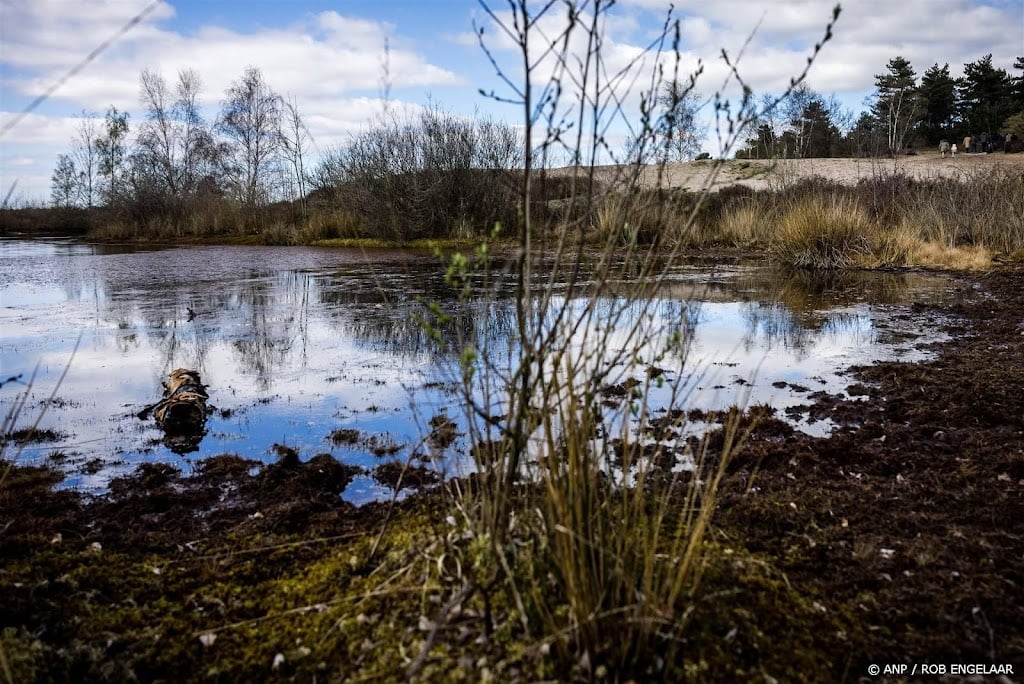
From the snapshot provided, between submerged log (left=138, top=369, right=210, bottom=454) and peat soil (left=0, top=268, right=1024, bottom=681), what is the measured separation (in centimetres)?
52

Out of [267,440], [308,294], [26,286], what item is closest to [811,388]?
[267,440]

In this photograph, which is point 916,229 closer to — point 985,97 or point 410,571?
point 410,571

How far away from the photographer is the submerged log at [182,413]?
4.18 meters

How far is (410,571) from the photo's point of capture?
2.29 m

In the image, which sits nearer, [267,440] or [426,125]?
[267,440]

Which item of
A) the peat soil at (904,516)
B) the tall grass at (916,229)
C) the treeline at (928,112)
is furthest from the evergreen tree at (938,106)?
the peat soil at (904,516)

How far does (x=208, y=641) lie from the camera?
215 centimetres

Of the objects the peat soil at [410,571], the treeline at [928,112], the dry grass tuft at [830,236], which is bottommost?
the peat soil at [410,571]

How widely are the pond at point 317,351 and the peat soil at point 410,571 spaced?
0.35 m

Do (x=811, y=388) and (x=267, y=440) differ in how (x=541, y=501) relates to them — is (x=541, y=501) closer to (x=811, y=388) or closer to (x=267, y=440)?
(x=267, y=440)

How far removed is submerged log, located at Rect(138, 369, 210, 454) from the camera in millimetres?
4180

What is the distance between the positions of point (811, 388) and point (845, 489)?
1.94 meters

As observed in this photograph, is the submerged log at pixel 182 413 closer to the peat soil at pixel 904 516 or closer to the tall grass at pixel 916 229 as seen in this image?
the peat soil at pixel 904 516

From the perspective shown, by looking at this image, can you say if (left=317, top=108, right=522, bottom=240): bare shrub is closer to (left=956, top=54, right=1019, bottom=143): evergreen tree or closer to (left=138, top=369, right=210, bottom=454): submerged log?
(left=138, top=369, right=210, bottom=454): submerged log
